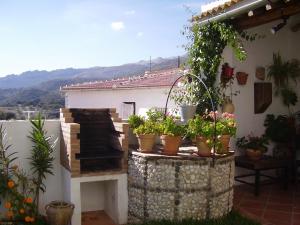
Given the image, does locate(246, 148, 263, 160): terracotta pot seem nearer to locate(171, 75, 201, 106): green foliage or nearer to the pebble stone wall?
locate(171, 75, 201, 106): green foliage

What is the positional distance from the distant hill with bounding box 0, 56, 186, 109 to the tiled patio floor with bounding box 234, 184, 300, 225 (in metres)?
15.4

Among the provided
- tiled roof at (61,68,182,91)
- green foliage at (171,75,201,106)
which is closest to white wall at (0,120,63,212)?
green foliage at (171,75,201,106)

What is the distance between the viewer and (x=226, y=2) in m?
7.89

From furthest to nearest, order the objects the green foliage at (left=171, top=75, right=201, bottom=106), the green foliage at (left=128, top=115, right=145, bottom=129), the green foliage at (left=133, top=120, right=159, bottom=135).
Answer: the green foliage at (left=171, top=75, right=201, bottom=106) < the green foliage at (left=128, top=115, right=145, bottom=129) < the green foliage at (left=133, top=120, right=159, bottom=135)

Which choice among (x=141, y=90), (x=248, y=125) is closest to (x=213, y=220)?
(x=248, y=125)

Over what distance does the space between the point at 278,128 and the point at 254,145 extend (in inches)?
39.3

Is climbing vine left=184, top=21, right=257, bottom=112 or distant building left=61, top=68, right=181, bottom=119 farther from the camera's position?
distant building left=61, top=68, right=181, bottom=119

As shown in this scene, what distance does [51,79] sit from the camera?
3581 cm

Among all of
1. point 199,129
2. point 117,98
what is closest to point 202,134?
point 199,129

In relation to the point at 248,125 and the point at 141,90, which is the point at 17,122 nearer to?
the point at 248,125

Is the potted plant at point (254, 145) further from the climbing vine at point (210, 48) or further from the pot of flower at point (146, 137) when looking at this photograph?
the pot of flower at point (146, 137)

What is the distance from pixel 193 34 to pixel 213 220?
14.8ft

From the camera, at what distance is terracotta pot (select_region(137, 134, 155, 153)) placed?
274 inches

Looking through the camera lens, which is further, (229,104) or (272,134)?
(272,134)
